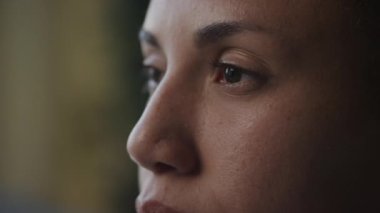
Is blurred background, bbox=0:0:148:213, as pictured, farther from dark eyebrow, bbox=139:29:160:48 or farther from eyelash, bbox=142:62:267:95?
eyelash, bbox=142:62:267:95

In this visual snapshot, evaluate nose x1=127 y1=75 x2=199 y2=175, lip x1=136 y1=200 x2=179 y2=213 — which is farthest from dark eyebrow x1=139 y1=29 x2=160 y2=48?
lip x1=136 y1=200 x2=179 y2=213

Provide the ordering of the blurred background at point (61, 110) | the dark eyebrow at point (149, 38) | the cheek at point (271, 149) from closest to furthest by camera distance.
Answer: the cheek at point (271, 149), the dark eyebrow at point (149, 38), the blurred background at point (61, 110)

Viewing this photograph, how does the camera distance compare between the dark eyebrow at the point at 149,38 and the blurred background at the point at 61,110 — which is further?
the blurred background at the point at 61,110

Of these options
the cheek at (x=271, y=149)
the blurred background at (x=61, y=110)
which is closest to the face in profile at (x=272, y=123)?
the cheek at (x=271, y=149)

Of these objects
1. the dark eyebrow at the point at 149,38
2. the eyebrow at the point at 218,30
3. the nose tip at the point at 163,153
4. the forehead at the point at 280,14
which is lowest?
the nose tip at the point at 163,153

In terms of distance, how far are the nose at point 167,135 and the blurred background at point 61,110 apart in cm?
103

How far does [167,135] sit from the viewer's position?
750mm

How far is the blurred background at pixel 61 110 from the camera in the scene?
1827 mm

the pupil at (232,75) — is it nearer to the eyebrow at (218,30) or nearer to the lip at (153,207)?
the eyebrow at (218,30)

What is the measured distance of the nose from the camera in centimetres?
74

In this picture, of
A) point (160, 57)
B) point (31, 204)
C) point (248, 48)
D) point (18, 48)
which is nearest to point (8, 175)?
point (31, 204)

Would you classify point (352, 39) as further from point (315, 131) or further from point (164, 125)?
point (164, 125)

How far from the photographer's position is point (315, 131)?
710mm

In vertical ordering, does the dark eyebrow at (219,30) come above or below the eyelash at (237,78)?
above
